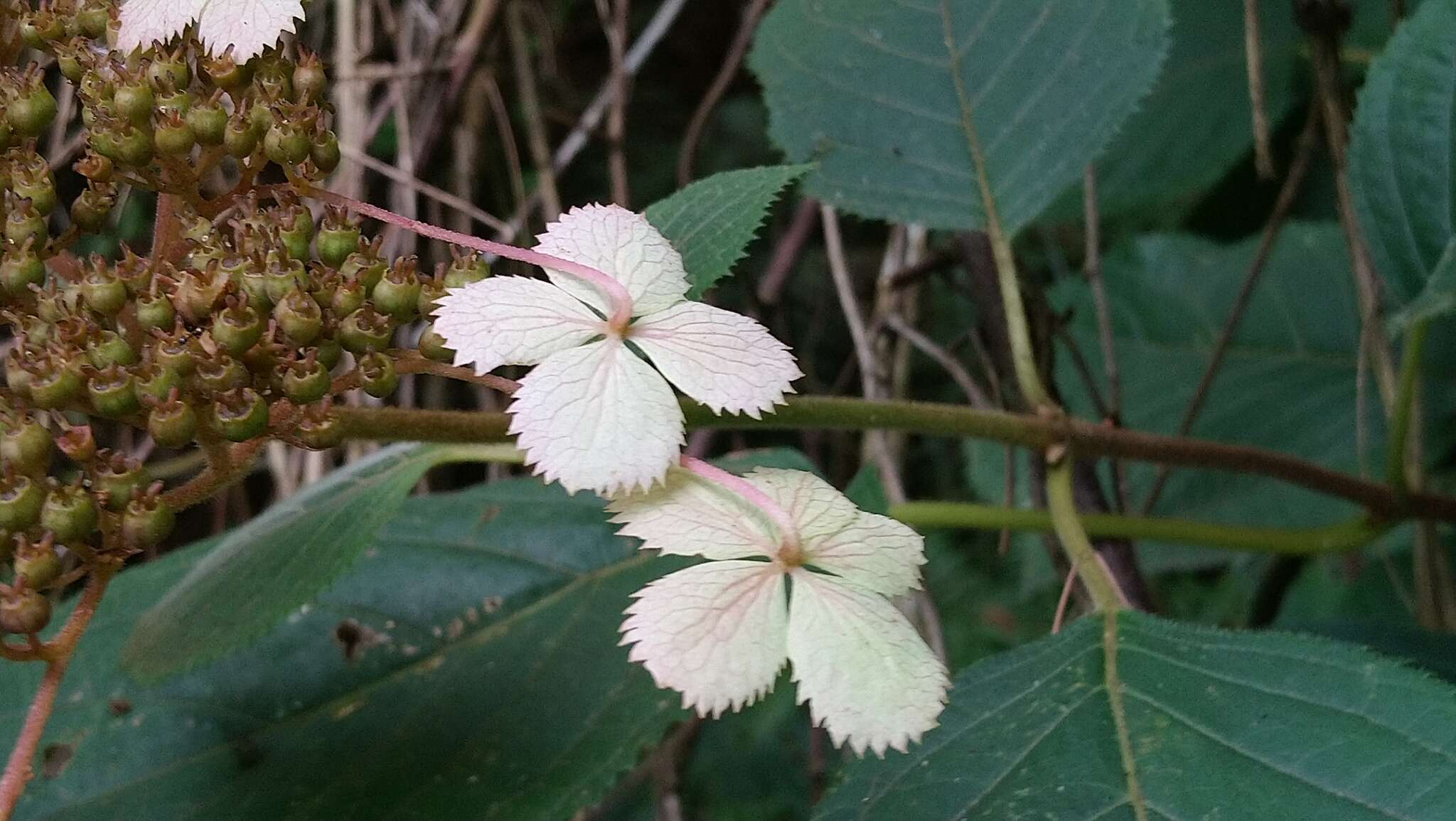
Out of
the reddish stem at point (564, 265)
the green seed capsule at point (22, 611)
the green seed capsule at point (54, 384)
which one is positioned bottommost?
the green seed capsule at point (22, 611)

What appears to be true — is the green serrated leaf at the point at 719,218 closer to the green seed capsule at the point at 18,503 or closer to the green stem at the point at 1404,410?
the green seed capsule at the point at 18,503

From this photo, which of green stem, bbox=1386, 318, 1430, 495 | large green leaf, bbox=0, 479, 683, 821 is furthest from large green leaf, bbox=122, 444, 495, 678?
green stem, bbox=1386, 318, 1430, 495

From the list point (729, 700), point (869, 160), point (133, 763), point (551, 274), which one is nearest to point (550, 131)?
point (869, 160)

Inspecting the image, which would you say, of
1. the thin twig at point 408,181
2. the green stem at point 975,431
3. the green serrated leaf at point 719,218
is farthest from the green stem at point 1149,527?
the thin twig at point 408,181

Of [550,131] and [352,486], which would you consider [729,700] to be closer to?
[352,486]

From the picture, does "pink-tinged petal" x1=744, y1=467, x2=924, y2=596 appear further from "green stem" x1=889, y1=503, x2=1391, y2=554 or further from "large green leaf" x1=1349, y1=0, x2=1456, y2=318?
"large green leaf" x1=1349, y1=0, x2=1456, y2=318

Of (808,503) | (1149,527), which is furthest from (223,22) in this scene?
(1149,527)
